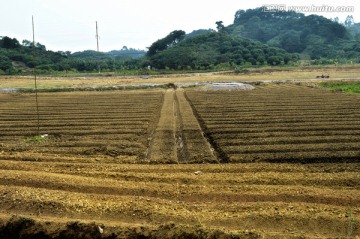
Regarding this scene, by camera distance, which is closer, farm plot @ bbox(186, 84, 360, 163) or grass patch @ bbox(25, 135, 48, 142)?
farm plot @ bbox(186, 84, 360, 163)

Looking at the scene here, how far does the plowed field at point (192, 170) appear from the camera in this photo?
312 inches

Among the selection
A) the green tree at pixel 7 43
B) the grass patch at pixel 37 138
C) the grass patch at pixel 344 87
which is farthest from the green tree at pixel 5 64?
the grass patch at pixel 37 138

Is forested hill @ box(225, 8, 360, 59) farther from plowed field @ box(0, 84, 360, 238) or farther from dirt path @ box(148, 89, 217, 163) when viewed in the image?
plowed field @ box(0, 84, 360, 238)

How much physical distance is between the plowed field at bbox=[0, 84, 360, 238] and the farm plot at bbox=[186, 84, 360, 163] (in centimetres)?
6

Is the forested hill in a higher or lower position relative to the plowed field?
higher

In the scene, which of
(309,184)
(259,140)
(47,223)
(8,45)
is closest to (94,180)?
(47,223)

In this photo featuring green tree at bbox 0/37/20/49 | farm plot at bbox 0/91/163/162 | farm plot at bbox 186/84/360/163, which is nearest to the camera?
farm plot at bbox 186/84/360/163

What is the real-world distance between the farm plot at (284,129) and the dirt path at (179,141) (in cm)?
63

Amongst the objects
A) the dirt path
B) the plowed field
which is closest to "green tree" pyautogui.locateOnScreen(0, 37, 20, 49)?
the plowed field

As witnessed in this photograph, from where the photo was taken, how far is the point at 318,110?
23.6 meters

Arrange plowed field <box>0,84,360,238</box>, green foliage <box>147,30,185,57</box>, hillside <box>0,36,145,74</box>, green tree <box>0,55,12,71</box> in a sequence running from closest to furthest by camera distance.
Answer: plowed field <box>0,84,360,238</box>
green tree <box>0,55,12,71</box>
hillside <box>0,36,145,74</box>
green foliage <box>147,30,185,57</box>

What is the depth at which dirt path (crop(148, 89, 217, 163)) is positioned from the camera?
45.4 feet

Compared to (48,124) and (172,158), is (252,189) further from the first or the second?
(48,124)

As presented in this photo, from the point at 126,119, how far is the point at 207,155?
9212mm
